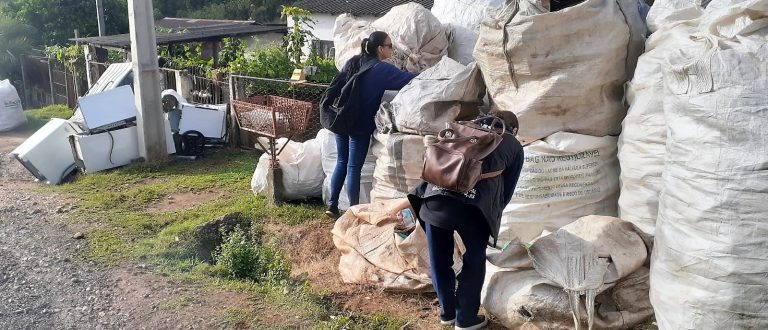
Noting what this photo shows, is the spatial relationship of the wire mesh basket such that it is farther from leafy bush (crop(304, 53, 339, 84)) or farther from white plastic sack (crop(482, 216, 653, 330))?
white plastic sack (crop(482, 216, 653, 330))

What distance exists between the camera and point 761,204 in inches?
105

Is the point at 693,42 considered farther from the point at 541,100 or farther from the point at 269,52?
the point at 269,52

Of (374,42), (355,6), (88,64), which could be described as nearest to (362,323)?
(374,42)

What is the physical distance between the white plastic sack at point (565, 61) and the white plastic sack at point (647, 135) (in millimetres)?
183

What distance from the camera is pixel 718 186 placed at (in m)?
2.79

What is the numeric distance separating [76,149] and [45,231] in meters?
2.30

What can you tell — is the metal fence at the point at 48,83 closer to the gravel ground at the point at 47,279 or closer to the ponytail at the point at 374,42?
the gravel ground at the point at 47,279

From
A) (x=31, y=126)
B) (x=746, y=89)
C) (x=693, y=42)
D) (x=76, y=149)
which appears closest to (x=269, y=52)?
(x=76, y=149)

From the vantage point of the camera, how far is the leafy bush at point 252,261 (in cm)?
465

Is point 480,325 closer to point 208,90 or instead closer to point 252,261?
point 252,261

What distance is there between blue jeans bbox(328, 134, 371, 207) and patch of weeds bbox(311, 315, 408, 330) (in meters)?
1.54

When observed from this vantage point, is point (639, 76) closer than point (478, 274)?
No

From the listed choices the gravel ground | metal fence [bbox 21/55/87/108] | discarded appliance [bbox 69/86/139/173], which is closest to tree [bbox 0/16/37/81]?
metal fence [bbox 21/55/87/108]

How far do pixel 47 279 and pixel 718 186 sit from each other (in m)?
3.81
